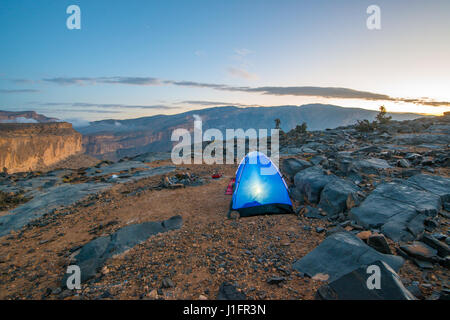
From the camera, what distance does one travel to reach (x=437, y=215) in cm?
577

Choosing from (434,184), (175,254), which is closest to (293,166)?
(434,184)

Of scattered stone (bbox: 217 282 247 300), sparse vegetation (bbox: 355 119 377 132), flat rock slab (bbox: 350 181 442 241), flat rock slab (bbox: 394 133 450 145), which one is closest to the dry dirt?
scattered stone (bbox: 217 282 247 300)

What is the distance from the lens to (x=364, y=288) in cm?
347

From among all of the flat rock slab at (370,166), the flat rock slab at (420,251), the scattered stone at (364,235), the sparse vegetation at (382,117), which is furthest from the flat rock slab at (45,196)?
the sparse vegetation at (382,117)

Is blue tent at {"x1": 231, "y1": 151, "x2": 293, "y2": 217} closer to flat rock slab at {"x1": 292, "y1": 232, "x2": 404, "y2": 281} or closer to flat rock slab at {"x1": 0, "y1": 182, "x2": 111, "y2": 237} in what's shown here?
flat rock slab at {"x1": 292, "y1": 232, "x2": 404, "y2": 281}

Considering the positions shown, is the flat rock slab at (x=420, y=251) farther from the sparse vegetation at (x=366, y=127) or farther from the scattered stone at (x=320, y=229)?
the sparse vegetation at (x=366, y=127)

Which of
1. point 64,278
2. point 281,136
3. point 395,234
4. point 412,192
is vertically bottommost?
point 64,278

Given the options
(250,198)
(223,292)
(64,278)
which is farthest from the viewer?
(250,198)

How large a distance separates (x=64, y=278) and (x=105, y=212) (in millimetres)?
4809

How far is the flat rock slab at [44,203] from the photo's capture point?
29.3ft

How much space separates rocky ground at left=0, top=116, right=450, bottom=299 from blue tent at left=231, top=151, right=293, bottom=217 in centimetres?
43

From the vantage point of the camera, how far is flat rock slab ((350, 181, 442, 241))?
5285 mm

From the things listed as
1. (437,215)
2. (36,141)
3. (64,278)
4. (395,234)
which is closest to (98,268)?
(64,278)

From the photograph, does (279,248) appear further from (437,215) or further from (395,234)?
(437,215)
